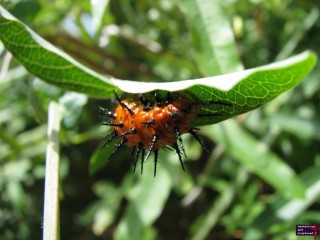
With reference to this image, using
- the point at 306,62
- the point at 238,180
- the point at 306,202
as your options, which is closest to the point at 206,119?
the point at 306,62

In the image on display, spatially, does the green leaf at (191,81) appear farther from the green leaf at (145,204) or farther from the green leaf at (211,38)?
the green leaf at (145,204)

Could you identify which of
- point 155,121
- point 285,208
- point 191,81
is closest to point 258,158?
point 285,208

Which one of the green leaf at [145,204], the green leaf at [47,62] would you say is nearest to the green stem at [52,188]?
the green leaf at [47,62]

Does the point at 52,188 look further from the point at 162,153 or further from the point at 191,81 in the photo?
the point at 162,153

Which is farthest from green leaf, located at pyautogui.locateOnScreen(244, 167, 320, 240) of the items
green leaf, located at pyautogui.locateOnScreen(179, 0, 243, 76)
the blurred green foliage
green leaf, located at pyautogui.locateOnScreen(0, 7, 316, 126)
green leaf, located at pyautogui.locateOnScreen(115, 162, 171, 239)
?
green leaf, located at pyautogui.locateOnScreen(0, 7, 316, 126)

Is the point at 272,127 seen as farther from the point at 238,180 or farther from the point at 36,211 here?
the point at 36,211

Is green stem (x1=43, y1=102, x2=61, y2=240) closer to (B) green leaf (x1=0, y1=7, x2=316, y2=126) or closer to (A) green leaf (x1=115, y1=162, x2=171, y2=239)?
(B) green leaf (x1=0, y1=7, x2=316, y2=126)
